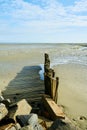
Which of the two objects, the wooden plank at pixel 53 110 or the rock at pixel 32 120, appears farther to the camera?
the wooden plank at pixel 53 110

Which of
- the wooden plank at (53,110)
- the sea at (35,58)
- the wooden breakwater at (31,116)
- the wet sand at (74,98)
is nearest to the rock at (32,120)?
the wooden breakwater at (31,116)

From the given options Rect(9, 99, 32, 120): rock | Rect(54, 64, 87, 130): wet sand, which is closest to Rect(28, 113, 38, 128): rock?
Rect(9, 99, 32, 120): rock

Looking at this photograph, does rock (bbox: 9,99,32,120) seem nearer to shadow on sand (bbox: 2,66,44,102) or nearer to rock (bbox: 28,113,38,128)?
rock (bbox: 28,113,38,128)

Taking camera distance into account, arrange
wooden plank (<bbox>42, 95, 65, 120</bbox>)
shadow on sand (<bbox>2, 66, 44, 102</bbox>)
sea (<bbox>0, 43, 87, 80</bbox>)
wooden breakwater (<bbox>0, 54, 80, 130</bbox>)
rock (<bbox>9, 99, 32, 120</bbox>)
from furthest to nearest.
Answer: sea (<bbox>0, 43, 87, 80</bbox>), shadow on sand (<bbox>2, 66, 44, 102</bbox>), wooden plank (<bbox>42, 95, 65, 120</bbox>), rock (<bbox>9, 99, 32, 120</bbox>), wooden breakwater (<bbox>0, 54, 80, 130</bbox>)

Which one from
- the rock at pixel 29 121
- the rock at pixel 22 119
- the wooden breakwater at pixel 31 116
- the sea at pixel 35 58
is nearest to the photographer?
the wooden breakwater at pixel 31 116

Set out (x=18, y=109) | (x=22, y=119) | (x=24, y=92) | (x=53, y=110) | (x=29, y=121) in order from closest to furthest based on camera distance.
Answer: (x=29, y=121), (x=22, y=119), (x=18, y=109), (x=53, y=110), (x=24, y=92)

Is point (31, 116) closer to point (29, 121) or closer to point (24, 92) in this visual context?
point (29, 121)

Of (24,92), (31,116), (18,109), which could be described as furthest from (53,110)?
(24,92)

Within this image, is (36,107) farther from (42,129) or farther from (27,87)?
(27,87)

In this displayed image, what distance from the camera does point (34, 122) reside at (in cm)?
628

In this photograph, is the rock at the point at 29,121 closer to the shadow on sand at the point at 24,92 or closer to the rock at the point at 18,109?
the rock at the point at 18,109

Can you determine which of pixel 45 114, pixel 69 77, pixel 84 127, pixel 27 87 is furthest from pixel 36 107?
pixel 69 77

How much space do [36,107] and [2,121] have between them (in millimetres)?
2515

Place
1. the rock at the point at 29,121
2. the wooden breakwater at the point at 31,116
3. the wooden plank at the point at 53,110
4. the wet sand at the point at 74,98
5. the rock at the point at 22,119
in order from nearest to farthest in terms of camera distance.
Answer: the wooden breakwater at the point at 31,116, the rock at the point at 29,121, the rock at the point at 22,119, the wooden plank at the point at 53,110, the wet sand at the point at 74,98
